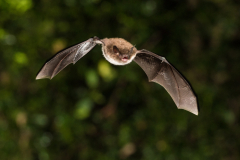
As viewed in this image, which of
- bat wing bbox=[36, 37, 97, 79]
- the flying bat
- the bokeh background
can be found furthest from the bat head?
the bokeh background

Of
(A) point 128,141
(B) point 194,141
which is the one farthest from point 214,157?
(A) point 128,141

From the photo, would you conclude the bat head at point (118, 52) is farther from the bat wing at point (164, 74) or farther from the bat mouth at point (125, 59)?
the bat wing at point (164, 74)

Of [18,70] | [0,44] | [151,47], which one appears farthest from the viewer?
[151,47]

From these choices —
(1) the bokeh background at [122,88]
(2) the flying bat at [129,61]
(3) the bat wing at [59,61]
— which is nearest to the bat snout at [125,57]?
(2) the flying bat at [129,61]

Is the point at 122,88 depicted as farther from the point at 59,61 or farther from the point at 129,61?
the point at 129,61

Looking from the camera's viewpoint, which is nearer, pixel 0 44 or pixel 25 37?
pixel 0 44

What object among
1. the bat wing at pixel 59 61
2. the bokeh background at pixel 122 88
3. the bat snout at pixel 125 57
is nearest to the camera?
the bat snout at pixel 125 57

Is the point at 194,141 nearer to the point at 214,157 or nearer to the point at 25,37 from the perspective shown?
the point at 214,157

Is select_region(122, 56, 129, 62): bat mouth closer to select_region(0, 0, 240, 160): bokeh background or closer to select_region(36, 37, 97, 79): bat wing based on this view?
select_region(36, 37, 97, 79): bat wing
